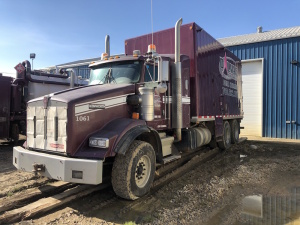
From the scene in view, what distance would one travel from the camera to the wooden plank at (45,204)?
12.2ft

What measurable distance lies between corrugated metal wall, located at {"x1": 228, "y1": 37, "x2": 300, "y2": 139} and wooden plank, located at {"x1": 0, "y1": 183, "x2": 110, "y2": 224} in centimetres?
1233

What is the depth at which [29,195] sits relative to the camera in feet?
14.8

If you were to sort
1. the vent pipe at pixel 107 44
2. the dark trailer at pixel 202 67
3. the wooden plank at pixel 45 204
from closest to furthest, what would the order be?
the wooden plank at pixel 45 204 < the dark trailer at pixel 202 67 < the vent pipe at pixel 107 44

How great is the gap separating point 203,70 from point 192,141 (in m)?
2.20

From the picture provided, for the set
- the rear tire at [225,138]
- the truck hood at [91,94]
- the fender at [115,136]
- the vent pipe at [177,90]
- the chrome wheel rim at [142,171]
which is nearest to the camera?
the fender at [115,136]

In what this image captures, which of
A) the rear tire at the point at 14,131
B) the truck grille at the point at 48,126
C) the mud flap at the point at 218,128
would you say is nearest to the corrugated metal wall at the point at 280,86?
the mud flap at the point at 218,128

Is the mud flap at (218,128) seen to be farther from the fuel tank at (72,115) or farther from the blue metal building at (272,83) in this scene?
the blue metal building at (272,83)

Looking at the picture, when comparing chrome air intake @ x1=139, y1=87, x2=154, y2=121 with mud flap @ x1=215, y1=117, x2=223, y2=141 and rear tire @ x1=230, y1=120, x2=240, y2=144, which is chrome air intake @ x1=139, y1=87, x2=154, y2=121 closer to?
mud flap @ x1=215, y1=117, x2=223, y2=141

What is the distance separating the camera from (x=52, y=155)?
163 inches

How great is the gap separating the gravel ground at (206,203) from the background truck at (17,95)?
340 cm

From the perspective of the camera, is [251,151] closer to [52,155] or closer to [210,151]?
[210,151]

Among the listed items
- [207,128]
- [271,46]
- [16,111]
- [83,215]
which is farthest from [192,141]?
[271,46]

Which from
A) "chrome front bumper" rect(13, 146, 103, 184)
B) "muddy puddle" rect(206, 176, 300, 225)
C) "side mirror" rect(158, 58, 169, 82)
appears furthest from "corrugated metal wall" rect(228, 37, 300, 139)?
"chrome front bumper" rect(13, 146, 103, 184)

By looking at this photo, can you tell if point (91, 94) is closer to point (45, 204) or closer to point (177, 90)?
point (45, 204)
